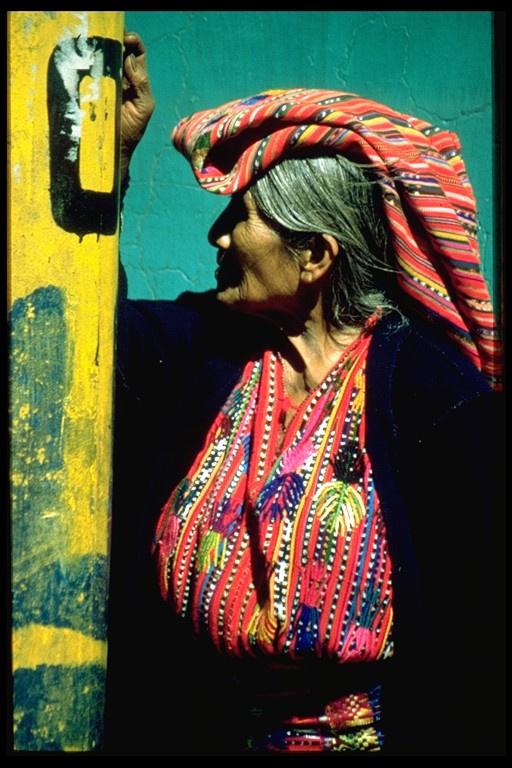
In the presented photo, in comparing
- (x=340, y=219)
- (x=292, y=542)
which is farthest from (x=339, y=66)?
(x=292, y=542)

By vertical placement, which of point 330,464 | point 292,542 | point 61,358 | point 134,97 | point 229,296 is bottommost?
point 292,542

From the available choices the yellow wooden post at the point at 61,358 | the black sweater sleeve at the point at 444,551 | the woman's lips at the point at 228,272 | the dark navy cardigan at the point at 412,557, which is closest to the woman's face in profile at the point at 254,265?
the woman's lips at the point at 228,272

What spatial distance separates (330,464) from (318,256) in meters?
0.48

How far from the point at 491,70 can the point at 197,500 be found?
1.53 metres

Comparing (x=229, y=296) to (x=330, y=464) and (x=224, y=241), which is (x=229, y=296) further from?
(x=330, y=464)

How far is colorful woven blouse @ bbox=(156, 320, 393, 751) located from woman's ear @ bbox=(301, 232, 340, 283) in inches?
6.8

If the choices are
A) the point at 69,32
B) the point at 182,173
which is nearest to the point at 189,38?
the point at 182,173

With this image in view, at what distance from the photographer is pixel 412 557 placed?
68.4 inches

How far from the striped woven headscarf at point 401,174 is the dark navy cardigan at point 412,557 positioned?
A: 0.10 metres

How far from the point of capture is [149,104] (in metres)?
1.95

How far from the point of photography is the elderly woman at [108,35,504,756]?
1.76 metres

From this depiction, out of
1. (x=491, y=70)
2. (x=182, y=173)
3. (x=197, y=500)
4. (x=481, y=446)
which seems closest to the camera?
(x=481, y=446)

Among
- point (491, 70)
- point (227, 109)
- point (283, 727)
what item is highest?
point (491, 70)

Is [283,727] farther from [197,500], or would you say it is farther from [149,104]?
[149,104]
